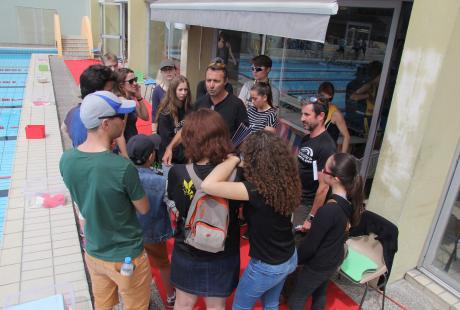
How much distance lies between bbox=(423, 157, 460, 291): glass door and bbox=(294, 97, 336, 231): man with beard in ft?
3.61

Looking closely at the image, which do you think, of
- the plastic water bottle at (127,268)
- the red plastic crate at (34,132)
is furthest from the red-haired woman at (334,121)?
the red plastic crate at (34,132)

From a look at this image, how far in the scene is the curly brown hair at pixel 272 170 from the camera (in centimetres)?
173

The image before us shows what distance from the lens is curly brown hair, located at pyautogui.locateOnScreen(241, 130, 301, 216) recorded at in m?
1.73

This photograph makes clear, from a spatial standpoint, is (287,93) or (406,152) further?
(287,93)

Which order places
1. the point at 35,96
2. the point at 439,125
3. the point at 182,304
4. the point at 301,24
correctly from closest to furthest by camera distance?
1. the point at 182,304
2. the point at 439,125
3. the point at 301,24
4. the point at 35,96

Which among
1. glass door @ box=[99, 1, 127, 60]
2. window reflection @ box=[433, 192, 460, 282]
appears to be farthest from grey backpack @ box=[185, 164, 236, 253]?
glass door @ box=[99, 1, 127, 60]

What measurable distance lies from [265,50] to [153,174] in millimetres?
5326

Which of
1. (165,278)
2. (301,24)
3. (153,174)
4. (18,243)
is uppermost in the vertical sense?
(301,24)

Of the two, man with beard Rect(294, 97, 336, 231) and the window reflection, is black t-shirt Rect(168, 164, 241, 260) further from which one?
the window reflection

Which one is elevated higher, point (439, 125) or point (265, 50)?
point (265, 50)

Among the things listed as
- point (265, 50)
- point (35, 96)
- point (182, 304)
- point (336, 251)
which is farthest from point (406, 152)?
point (35, 96)

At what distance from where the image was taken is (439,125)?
2580mm

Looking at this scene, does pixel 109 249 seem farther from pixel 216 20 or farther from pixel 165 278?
pixel 216 20

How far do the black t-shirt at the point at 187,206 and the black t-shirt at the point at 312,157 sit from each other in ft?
3.51
